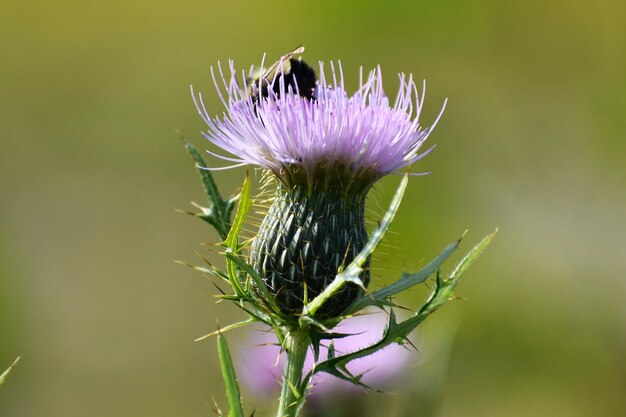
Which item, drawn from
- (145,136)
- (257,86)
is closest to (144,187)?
(145,136)

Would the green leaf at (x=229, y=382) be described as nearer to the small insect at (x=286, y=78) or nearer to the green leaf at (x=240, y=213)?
the green leaf at (x=240, y=213)

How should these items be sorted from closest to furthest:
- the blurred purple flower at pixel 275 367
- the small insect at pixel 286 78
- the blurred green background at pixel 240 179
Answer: the small insect at pixel 286 78
the blurred purple flower at pixel 275 367
the blurred green background at pixel 240 179

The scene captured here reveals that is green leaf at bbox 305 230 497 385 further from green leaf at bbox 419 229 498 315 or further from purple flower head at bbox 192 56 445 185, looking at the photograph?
purple flower head at bbox 192 56 445 185

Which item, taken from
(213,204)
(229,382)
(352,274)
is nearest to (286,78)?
(213,204)

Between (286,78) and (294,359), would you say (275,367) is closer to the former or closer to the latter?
(294,359)

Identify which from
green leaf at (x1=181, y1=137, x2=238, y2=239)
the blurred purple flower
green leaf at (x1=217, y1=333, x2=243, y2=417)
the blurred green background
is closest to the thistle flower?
green leaf at (x1=181, y1=137, x2=238, y2=239)

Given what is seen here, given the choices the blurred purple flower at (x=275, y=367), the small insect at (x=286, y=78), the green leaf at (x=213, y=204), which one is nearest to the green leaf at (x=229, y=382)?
the green leaf at (x=213, y=204)
